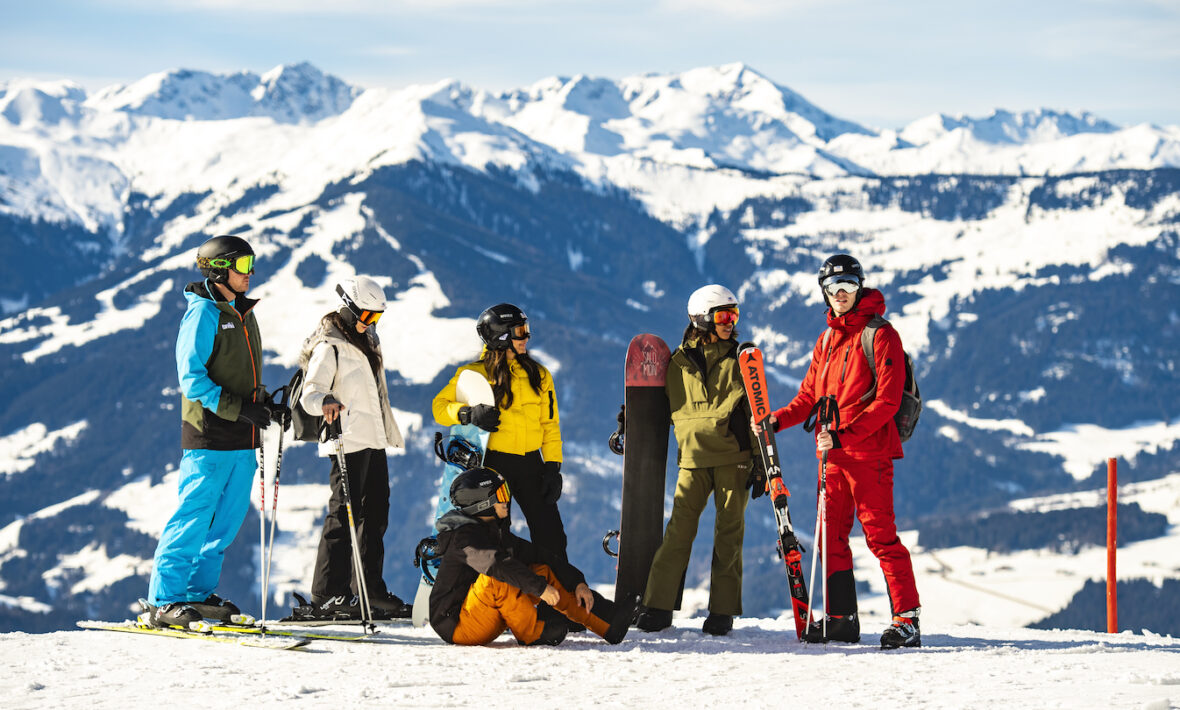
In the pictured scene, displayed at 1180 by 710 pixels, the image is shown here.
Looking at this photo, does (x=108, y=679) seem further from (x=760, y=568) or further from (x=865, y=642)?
(x=760, y=568)

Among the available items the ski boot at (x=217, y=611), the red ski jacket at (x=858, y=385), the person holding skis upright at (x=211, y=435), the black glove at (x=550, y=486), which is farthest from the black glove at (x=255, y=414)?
the red ski jacket at (x=858, y=385)

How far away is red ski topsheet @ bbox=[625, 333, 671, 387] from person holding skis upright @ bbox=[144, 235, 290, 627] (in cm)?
258

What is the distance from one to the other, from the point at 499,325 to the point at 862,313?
249 centimetres

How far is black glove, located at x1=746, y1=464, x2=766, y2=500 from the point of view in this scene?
9.02 metres

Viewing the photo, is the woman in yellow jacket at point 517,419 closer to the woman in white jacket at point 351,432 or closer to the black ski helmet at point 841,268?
the woman in white jacket at point 351,432

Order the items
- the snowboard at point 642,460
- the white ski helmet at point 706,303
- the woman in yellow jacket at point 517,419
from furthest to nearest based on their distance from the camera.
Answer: the snowboard at point 642,460, the white ski helmet at point 706,303, the woman in yellow jacket at point 517,419

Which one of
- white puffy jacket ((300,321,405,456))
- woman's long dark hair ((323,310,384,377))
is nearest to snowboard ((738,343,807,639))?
white puffy jacket ((300,321,405,456))

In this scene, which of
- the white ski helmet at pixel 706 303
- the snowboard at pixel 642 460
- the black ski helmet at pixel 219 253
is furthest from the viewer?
the snowboard at pixel 642 460

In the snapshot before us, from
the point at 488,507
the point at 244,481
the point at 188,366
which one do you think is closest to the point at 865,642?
the point at 488,507

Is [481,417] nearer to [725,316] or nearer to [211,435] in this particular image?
[211,435]

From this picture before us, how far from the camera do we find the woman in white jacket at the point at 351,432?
9125mm

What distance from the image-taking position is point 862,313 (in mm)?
8625

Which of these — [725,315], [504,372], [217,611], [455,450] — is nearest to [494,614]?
[455,450]

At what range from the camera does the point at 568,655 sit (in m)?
8.05
